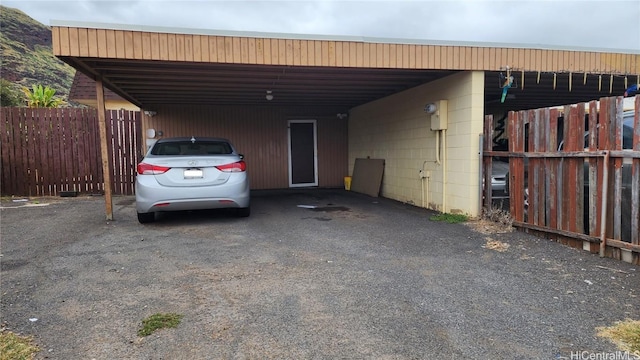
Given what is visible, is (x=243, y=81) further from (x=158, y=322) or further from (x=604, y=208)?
(x=604, y=208)

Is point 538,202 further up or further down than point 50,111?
further down

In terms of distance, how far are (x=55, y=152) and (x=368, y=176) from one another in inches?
329

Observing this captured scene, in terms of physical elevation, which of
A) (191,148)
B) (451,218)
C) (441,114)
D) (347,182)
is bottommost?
(451,218)

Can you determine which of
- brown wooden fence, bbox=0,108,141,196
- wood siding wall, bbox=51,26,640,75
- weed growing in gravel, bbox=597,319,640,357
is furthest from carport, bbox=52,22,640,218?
weed growing in gravel, bbox=597,319,640,357

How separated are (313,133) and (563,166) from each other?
8.47m

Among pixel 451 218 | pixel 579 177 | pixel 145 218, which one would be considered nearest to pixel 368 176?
pixel 451 218

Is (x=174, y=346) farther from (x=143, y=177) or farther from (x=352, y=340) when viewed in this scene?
(x=143, y=177)

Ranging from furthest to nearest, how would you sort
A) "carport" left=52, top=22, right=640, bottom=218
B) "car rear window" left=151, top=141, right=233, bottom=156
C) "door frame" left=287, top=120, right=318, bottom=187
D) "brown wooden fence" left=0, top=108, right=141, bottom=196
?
1. "door frame" left=287, top=120, right=318, bottom=187
2. "brown wooden fence" left=0, top=108, right=141, bottom=196
3. "car rear window" left=151, top=141, right=233, bottom=156
4. "carport" left=52, top=22, right=640, bottom=218

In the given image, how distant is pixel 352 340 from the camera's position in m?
2.61

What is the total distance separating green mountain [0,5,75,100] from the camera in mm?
32312

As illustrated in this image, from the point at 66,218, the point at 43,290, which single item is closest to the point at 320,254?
the point at 43,290

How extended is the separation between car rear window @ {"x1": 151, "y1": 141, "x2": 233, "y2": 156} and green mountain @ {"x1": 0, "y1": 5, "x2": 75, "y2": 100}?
2670 cm

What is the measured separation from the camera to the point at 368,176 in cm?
1104

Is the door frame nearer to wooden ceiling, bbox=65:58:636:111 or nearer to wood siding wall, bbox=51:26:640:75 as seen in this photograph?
wooden ceiling, bbox=65:58:636:111
